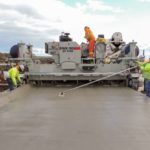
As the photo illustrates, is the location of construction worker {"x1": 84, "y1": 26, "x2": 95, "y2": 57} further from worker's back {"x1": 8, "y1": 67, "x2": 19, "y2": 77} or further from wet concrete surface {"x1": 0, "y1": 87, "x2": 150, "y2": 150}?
wet concrete surface {"x1": 0, "y1": 87, "x2": 150, "y2": 150}

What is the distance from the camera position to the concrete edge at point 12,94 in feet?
44.1

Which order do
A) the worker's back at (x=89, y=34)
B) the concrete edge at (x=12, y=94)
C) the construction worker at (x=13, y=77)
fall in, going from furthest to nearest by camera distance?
the worker's back at (x=89, y=34), the construction worker at (x=13, y=77), the concrete edge at (x=12, y=94)

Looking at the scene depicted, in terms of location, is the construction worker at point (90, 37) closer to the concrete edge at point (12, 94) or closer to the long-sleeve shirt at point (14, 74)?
the concrete edge at point (12, 94)

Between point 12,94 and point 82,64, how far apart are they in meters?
5.87

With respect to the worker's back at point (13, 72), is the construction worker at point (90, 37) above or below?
above

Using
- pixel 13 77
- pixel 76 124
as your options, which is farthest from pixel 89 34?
pixel 76 124

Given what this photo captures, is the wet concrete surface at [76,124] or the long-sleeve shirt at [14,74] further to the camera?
the long-sleeve shirt at [14,74]

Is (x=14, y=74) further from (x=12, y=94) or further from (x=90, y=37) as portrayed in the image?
(x=90, y=37)

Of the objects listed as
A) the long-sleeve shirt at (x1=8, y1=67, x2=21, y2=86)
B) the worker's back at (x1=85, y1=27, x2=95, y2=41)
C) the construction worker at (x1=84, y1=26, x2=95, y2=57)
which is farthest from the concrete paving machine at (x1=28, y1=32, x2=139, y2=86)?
the long-sleeve shirt at (x1=8, y1=67, x2=21, y2=86)

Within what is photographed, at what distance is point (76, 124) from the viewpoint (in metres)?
9.09

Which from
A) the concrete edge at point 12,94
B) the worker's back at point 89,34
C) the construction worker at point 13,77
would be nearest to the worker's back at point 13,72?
the construction worker at point 13,77

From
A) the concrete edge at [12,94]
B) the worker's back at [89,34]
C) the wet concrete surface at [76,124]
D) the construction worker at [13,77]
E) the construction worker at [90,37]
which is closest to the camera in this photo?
the wet concrete surface at [76,124]

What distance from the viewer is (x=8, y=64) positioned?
22078mm

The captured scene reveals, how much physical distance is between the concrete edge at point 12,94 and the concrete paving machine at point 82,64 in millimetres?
1331
